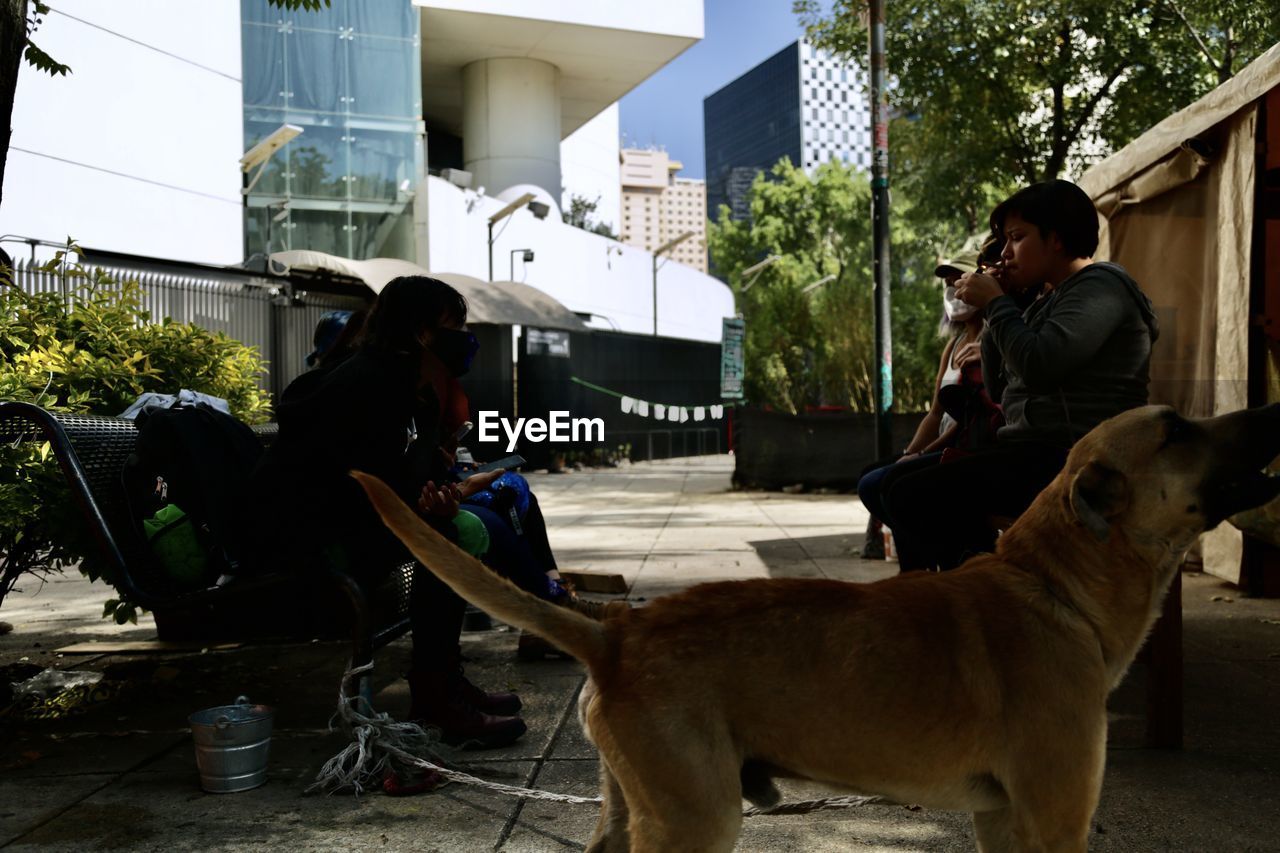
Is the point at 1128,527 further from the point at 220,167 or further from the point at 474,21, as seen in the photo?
the point at 474,21

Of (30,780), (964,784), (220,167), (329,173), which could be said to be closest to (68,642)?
(30,780)

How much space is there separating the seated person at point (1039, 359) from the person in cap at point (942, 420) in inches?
10.8

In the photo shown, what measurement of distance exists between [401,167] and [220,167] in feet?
25.9

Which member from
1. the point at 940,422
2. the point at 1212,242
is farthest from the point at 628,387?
the point at 940,422

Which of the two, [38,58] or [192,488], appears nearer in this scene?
[192,488]

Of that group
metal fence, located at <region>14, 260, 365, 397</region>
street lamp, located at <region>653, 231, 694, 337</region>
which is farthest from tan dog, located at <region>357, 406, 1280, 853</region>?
street lamp, located at <region>653, 231, 694, 337</region>

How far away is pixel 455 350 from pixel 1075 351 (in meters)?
2.66

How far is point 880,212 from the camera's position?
10.2 meters

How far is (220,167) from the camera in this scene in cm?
1714

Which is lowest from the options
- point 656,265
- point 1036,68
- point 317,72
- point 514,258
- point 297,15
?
point 514,258

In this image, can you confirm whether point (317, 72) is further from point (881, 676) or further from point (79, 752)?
point (881, 676)

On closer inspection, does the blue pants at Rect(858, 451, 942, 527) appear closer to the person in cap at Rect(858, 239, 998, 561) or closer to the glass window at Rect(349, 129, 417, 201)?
the person in cap at Rect(858, 239, 998, 561)

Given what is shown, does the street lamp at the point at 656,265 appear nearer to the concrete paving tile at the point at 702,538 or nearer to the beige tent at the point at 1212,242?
the concrete paving tile at the point at 702,538

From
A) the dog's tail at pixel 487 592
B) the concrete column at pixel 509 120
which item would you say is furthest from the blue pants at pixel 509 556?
the concrete column at pixel 509 120
